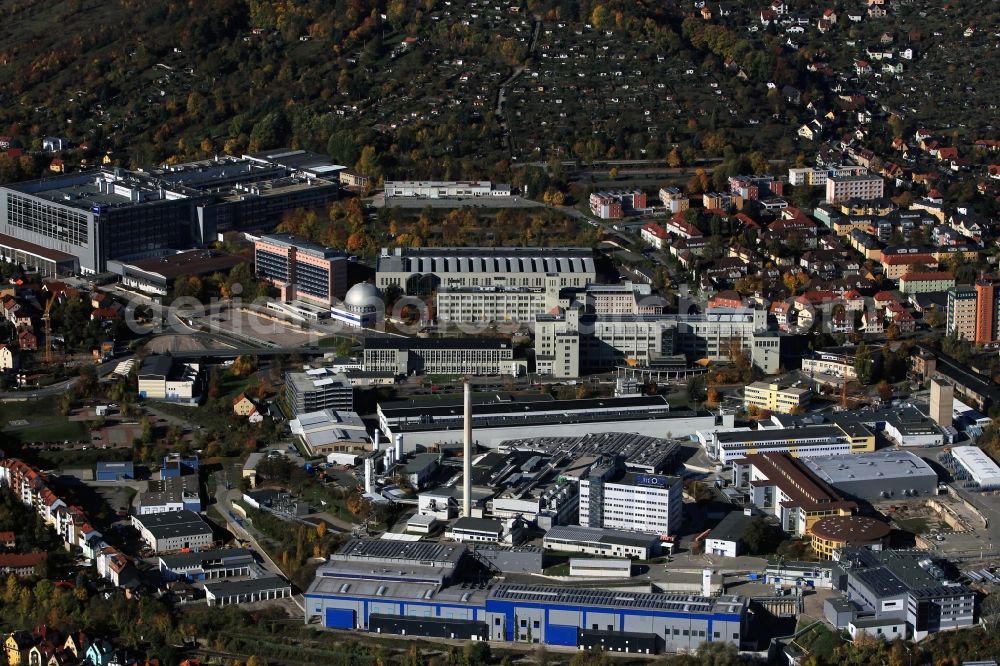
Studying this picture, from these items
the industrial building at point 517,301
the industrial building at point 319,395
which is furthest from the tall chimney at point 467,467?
the industrial building at point 517,301

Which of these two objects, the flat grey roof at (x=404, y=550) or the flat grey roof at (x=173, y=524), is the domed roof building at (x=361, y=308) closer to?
the flat grey roof at (x=173, y=524)

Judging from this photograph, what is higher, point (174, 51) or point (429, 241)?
point (174, 51)

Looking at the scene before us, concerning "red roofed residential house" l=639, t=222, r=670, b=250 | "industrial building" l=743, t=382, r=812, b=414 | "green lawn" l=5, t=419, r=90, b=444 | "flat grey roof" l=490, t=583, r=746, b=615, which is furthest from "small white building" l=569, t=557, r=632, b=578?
"red roofed residential house" l=639, t=222, r=670, b=250

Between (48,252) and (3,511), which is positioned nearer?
(3,511)

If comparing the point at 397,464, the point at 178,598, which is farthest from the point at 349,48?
the point at 178,598

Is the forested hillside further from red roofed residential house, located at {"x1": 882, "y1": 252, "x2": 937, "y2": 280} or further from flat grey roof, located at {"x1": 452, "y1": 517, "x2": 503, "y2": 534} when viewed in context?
flat grey roof, located at {"x1": 452, "y1": 517, "x2": 503, "y2": 534}

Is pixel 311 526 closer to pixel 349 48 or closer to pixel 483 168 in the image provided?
pixel 483 168
